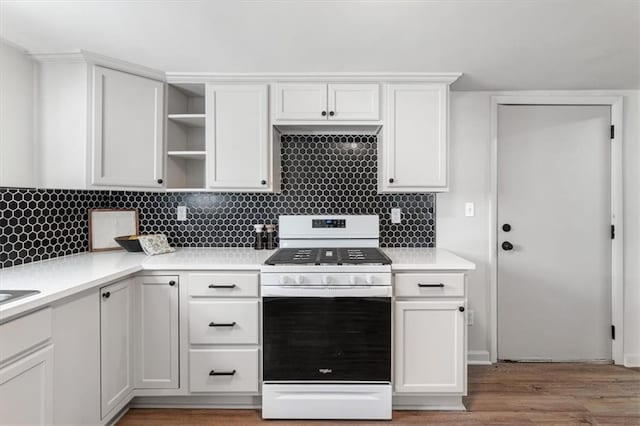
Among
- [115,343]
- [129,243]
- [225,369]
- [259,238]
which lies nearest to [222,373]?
[225,369]

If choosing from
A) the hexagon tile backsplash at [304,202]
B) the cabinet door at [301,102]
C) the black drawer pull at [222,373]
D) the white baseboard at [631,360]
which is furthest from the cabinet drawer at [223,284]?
the white baseboard at [631,360]

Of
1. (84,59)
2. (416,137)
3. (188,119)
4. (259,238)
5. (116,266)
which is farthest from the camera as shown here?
(259,238)

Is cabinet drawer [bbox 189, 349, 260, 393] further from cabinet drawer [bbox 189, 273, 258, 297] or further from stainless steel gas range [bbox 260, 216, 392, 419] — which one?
cabinet drawer [bbox 189, 273, 258, 297]

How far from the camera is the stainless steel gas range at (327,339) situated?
6.16 ft

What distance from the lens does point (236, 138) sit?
A: 227 centimetres

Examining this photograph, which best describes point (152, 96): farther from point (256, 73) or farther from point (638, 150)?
point (638, 150)

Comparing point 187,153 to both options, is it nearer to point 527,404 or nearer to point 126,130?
point 126,130

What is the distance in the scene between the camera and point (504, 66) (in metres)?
2.12

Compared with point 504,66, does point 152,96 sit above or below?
below

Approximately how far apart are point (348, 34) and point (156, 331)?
199cm

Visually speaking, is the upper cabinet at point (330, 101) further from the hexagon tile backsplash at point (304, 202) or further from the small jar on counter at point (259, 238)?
the small jar on counter at point (259, 238)

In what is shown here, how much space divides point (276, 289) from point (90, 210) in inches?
62.2

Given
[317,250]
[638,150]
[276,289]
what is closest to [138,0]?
[276,289]

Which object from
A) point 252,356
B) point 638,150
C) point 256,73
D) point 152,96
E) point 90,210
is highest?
point 256,73
